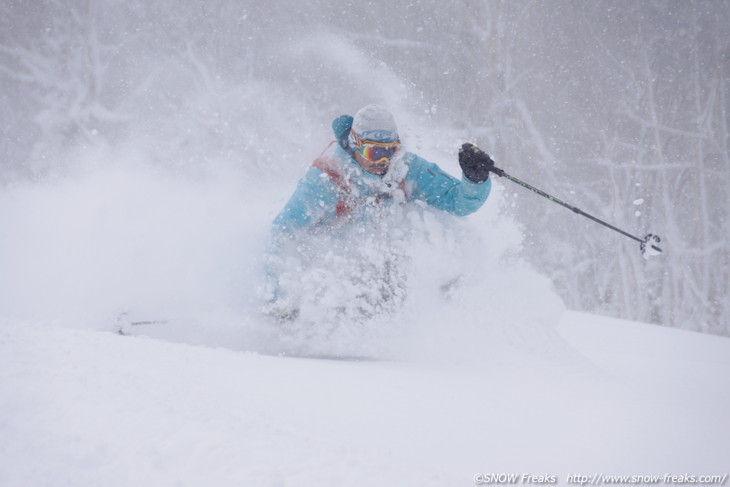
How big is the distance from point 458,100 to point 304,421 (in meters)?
11.9

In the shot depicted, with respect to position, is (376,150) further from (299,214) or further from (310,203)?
(299,214)

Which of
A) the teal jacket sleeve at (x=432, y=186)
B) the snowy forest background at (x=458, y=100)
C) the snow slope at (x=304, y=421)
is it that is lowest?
the snow slope at (x=304, y=421)

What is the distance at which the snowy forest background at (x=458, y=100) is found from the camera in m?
10.9

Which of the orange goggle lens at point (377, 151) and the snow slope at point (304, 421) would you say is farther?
the orange goggle lens at point (377, 151)

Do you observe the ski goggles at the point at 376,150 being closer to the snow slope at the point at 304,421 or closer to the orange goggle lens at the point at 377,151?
the orange goggle lens at the point at 377,151

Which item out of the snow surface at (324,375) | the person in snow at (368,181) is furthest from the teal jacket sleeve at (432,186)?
the snow surface at (324,375)

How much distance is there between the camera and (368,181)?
3514 mm

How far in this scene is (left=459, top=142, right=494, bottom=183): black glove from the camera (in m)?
3.31

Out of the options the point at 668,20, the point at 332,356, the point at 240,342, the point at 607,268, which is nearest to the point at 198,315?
the point at 240,342

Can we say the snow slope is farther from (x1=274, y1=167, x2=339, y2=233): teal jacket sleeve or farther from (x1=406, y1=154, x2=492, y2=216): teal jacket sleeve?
(x1=406, y1=154, x2=492, y2=216): teal jacket sleeve

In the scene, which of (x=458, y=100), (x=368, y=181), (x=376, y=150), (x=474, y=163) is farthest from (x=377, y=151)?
(x=458, y=100)

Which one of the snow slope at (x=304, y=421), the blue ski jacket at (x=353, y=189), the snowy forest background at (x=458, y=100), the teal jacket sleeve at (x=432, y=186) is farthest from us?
the snowy forest background at (x=458, y=100)

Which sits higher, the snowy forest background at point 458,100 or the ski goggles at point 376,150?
the snowy forest background at point 458,100

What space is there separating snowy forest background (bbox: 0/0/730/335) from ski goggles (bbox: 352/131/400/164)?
22.9 ft
